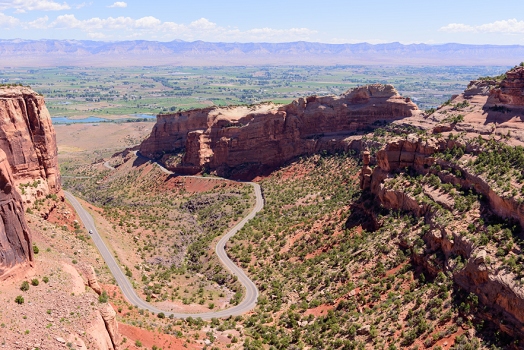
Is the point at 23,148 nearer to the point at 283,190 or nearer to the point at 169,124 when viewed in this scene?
the point at 283,190

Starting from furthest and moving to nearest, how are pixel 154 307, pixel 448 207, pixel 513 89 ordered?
pixel 513 89
pixel 154 307
pixel 448 207

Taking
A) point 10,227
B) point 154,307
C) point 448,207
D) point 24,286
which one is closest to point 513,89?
point 448,207

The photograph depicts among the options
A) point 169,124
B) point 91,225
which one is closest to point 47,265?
point 91,225

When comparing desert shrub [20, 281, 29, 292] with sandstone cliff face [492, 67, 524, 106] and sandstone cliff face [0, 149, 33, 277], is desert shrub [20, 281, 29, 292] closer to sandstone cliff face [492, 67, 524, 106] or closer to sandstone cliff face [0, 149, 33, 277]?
sandstone cliff face [0, 149, 33, 277]

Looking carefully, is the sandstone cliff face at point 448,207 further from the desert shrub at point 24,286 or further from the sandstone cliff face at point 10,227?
the sandstone cliff face at point 10,227

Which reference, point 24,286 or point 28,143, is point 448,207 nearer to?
point 24,286

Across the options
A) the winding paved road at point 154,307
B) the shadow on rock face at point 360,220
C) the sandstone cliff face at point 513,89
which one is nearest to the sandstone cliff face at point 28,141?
the winding paved road at point 154,307
